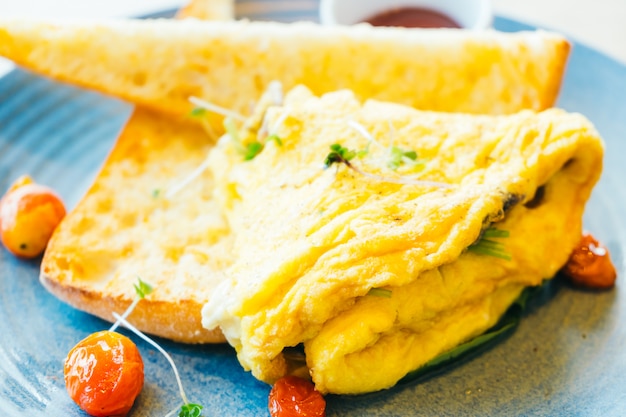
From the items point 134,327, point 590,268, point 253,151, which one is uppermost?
point 253,151

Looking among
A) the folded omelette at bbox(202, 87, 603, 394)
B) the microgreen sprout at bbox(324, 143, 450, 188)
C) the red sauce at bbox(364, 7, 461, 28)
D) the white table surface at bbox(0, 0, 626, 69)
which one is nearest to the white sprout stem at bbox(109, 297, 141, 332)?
the folded omelette at bbox(202, 87, 603, 394)

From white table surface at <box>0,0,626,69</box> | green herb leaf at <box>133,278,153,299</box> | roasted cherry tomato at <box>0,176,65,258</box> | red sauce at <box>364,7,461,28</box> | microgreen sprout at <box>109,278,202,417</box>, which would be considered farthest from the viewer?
white table surface at <box>0,0,626,69</box>

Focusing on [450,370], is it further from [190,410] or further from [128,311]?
[128,311]

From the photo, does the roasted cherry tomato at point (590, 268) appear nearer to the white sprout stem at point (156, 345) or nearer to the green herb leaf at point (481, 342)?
the green herb leaf at point (481, 342)

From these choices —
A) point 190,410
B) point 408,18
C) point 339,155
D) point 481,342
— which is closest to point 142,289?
point 190,410

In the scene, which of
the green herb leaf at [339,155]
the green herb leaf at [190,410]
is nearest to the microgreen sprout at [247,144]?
the green herb leaf at [339,155]

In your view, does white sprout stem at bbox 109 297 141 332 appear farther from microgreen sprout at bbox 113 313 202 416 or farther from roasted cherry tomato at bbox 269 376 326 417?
roasted cherry tomato at bbox 269 376 326 417
